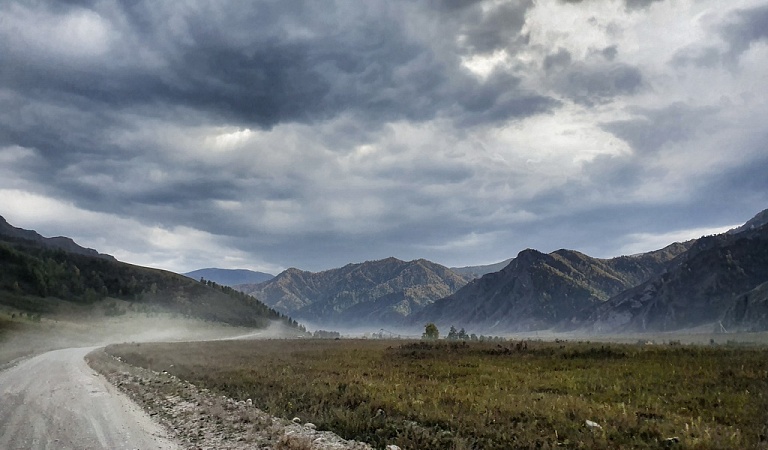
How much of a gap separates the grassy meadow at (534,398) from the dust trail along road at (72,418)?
503 centimetres

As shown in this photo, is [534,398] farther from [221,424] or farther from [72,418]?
[72,418]

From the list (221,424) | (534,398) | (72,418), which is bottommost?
(72,418)

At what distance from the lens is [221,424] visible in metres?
17.6

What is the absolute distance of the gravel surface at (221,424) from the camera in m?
14.7

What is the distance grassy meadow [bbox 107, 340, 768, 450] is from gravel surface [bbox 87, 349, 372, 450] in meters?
0.95

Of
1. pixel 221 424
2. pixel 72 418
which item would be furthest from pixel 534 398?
pixel 72 418

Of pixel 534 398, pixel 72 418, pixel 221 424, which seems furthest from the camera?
pixel 534 398

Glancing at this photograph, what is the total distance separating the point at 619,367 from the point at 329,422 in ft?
62.3

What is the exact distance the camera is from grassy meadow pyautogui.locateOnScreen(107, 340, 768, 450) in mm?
14008

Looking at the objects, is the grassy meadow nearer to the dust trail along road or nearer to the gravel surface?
the gravel surface

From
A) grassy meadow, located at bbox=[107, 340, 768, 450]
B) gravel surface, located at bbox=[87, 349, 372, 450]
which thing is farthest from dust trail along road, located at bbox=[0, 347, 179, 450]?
grassy meadow, located at bbox=[107, 340, 768, 450]

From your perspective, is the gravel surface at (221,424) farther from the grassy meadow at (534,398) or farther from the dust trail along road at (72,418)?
the grassy meadow at (534,398)

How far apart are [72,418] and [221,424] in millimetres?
5897

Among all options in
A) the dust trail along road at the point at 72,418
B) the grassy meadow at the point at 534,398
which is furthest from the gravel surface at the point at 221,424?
the grassy meadow at the point at 534,398
